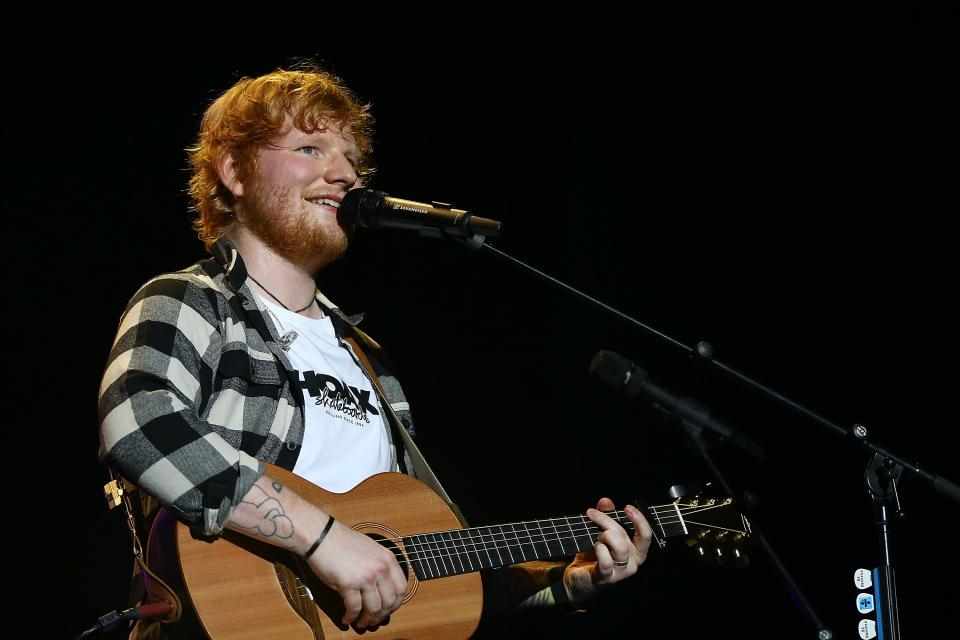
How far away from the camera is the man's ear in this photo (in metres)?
2.68

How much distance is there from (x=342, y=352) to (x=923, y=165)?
7.02ft

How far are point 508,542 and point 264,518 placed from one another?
0.73 metres

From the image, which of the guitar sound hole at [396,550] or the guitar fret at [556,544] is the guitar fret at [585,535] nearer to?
the guitar fret at [556,544]

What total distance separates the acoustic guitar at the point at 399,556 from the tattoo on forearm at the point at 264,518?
69 millimetres

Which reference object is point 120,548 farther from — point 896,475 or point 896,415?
point 896,415

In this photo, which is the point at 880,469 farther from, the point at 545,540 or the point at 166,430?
the point at 166,430

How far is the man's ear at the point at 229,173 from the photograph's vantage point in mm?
2684

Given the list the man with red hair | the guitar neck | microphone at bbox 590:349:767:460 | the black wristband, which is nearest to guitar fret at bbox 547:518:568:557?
the guitar neck

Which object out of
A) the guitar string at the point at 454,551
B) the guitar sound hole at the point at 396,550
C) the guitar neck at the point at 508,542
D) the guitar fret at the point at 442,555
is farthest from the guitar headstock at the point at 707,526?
Result: the guitar sound hole at the point at 396,550

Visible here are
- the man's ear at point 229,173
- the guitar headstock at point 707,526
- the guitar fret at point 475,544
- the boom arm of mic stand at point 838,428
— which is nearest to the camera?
the boom arm of mic stand at point 838,428

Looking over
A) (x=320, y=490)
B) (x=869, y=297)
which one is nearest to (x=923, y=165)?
(x=869, y=297)

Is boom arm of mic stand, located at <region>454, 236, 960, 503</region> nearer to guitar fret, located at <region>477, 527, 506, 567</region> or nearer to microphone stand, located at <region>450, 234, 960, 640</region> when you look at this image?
microphone stand, located at <region>450, 234, 960, 640</region>

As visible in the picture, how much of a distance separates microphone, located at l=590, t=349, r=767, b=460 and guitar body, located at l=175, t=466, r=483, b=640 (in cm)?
78

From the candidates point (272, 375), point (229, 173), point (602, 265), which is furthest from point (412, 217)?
point (602, 265)
